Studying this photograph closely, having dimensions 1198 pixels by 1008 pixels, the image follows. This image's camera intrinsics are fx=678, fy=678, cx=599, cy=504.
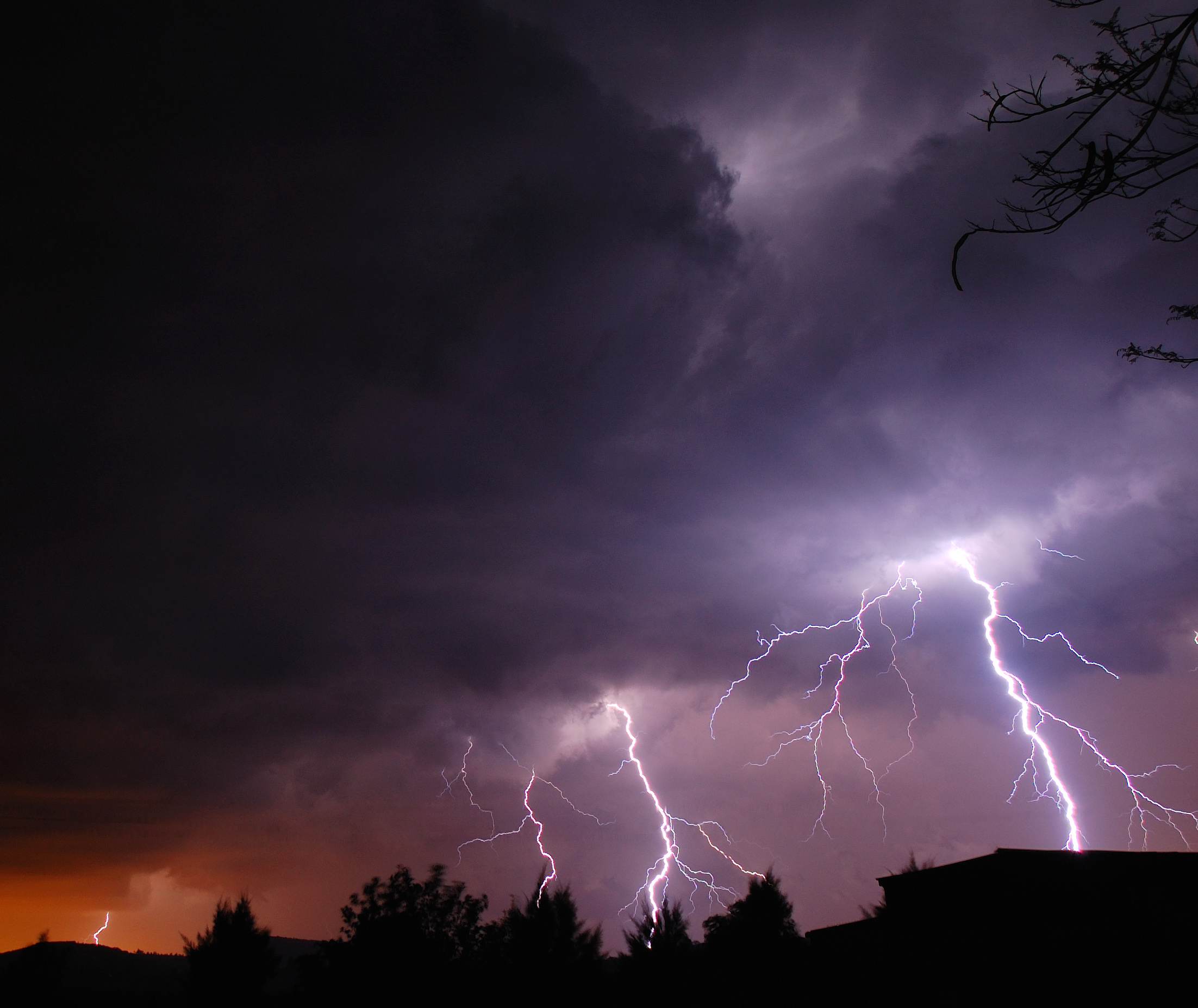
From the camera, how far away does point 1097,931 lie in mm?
11703

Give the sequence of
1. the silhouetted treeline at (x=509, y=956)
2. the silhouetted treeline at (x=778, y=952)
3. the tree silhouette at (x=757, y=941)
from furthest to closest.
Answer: the tree silhouette at (x=757, y=941) < the silhouetted treeline at (x=509, y=956) < the silhouetted treeline at (x=778, y=952)

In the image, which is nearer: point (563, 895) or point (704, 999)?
point (704, 999)

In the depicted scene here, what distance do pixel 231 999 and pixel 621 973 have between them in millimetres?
10651

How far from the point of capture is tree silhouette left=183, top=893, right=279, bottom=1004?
703 inches

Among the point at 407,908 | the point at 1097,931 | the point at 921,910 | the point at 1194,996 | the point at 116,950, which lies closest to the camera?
the point at 1194,996

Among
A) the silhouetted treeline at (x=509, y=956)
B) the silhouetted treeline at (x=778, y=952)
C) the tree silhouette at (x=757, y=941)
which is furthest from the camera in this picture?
the tree silhouette at (x=757, y=941)

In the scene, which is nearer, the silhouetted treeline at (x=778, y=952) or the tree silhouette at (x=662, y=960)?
the silhouetted treeline at (x=778, y=952)

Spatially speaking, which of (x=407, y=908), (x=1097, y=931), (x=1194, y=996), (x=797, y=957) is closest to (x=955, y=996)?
(x=1097, y=931)

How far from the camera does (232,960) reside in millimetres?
18266

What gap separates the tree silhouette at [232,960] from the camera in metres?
17.9

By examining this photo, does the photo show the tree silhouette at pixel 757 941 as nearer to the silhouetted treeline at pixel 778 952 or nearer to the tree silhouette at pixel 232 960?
the silhouetted treeline at pixel 778 952

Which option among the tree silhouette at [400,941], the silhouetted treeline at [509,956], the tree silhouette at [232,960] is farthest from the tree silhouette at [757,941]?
the tree silhouette at [232,960]

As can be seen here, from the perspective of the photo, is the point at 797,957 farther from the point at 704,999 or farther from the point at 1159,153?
the point at 1159,153

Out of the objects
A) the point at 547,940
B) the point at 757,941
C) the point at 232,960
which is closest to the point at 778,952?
the point at 757,941
